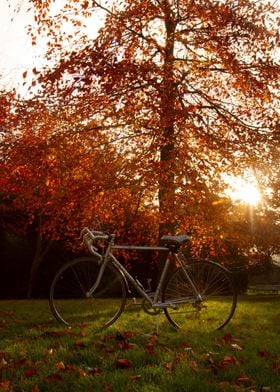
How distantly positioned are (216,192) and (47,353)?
8439 millimetres

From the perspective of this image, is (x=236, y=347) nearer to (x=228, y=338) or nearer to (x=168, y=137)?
(x=228, y=338)

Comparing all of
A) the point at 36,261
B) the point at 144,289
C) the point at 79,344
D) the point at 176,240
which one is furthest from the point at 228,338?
the point at 36,261

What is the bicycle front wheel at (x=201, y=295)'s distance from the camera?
650cm

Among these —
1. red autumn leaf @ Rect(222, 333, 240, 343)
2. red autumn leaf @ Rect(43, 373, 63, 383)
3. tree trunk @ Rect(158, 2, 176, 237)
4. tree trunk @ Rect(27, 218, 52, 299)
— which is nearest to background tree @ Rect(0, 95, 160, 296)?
tree trunk @ Rect(158, 2, 176, 237)

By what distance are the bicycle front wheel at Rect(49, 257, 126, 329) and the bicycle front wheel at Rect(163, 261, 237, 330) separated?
622mm

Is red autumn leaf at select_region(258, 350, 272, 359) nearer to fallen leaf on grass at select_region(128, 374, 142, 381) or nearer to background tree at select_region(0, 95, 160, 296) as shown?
fallen leaf on grass at select_region(128, 374, 142, 381)

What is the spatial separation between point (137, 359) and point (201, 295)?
6.66 ft

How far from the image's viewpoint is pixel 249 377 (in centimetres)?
435

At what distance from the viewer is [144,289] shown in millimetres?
6402

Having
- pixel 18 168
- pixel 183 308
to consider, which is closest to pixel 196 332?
pixel 183 308

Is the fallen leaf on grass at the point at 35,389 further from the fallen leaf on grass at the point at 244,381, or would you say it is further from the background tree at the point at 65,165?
the background tree at the point at 65,165

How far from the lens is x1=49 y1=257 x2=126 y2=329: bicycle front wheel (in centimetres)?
Result: 627

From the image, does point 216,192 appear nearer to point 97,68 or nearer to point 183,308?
point 97,68

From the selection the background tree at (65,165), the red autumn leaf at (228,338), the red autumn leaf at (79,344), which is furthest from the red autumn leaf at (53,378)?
the background tree at (65,165)
